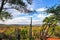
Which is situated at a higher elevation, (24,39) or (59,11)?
(59,11)

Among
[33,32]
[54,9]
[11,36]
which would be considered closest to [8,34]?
[11,36]

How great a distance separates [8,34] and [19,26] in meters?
0.62

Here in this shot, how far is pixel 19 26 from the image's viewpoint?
1552 cm

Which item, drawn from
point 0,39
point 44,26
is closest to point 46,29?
point 44,26

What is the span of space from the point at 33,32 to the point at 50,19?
0.99 meters

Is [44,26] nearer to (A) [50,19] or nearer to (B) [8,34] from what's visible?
(A) [50,19]

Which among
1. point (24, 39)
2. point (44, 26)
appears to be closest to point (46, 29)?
point (44, 26)

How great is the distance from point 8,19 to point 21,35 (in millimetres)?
949

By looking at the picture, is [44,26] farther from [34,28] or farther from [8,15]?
[8,15]

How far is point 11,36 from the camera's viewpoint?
15.5 metres

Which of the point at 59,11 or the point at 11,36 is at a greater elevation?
the point at 59,11

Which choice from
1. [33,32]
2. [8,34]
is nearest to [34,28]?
[33,32]

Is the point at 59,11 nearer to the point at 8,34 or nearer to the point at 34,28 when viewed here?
the point at 34,28

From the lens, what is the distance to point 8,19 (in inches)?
613
